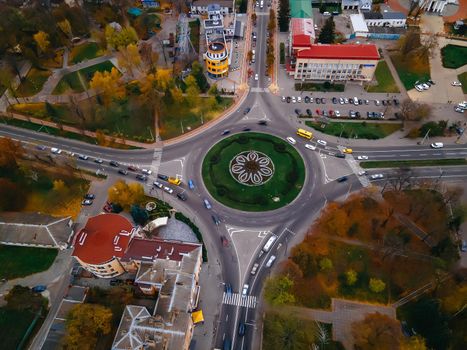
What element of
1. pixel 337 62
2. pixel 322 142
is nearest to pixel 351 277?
pixel 322 142

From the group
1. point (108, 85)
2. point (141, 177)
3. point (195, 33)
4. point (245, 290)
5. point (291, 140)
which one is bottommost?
point (245, 290)

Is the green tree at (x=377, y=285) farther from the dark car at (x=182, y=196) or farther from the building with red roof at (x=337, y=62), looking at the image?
the building with red roof at (x=337, y=62)

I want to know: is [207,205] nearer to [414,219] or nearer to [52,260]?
[52,260]

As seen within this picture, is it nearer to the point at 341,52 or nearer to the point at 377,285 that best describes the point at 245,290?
the point at 377,285

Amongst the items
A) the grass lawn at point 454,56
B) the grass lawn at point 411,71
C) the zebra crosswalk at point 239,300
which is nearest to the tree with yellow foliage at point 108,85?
the zebra crosswalk at point 239,300

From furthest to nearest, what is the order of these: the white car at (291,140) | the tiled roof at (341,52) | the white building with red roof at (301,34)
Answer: the white building with red roof at (301,34), the tiled roof at (341,52), the white car at (291,140)

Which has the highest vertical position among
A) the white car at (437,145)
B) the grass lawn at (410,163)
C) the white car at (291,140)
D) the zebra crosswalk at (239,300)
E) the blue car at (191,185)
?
the white car at (437,145)

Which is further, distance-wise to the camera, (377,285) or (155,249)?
(155,249)
